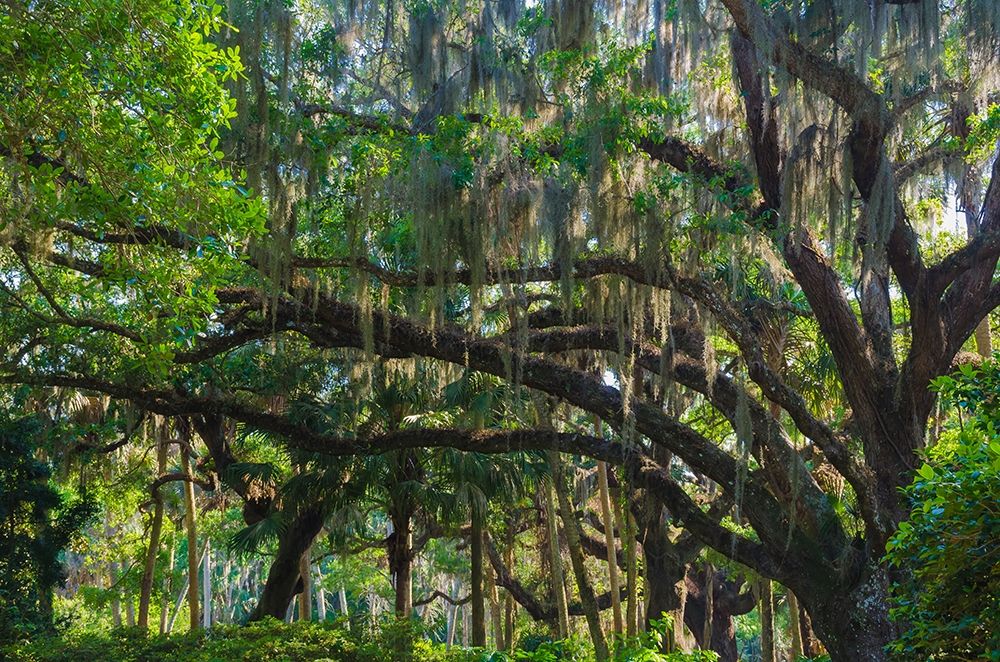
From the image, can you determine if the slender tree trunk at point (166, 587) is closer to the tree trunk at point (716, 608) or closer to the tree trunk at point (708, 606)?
the tree trunk at point (716, 608)

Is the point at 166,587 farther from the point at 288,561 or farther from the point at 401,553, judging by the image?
the point at 401,553

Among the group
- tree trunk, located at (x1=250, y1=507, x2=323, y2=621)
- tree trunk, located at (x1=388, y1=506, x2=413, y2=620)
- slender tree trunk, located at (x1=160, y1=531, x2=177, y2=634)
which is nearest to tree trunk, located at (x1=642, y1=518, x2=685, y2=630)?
tree trunk, located at (x1=388, y1=506, x2=413, y2=620)

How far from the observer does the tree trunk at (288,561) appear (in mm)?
14086

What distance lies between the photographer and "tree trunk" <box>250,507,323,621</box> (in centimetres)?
1409

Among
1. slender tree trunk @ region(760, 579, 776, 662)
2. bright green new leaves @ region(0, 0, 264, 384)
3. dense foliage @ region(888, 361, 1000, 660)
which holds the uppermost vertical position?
bright green new leaves @ region(0, 0, 264, 384)

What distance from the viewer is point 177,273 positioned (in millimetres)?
6242

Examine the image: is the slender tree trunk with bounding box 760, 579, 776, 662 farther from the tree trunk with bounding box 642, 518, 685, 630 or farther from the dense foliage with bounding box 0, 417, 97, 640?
the dense foliage with bounding box 0, 417, 97, 640

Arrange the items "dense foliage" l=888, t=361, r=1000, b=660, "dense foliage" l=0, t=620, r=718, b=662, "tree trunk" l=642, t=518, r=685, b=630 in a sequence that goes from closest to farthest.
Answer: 1. "dense foliage" l=888, t=361, r=1000, b=660
2. "dense foliage" l=0, t=620, r=718, b=662
3. "tree trunk" l=642, t=518, r=685, b=630

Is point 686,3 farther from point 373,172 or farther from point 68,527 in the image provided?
point 68,527

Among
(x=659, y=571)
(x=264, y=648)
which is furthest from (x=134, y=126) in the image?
(x=659, y=571)

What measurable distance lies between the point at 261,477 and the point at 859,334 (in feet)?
26.9

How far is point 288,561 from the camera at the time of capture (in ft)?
46.7

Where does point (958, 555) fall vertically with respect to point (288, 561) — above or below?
below

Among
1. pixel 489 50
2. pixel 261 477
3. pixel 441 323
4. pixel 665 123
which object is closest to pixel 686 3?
pixel 665 123
